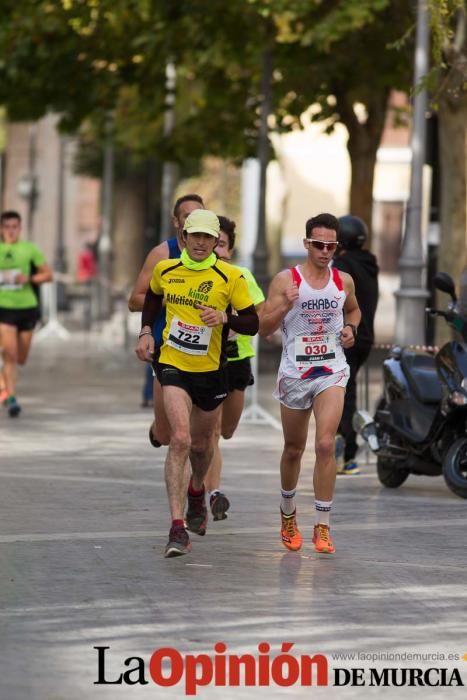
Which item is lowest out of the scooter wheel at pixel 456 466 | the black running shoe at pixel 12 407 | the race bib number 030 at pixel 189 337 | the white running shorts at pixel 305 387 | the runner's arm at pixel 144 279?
the black running shoe at pixel 12 407

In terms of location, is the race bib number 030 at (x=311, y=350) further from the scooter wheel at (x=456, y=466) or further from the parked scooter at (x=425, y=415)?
the scooter wheel at (x=456, y=466)

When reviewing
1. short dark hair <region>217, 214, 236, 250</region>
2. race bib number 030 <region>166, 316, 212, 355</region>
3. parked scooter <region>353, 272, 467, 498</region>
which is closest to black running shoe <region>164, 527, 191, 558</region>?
race bib number 030 <region>166, 316, 212, 355</region>

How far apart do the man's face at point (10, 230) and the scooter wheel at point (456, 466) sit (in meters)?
6.97

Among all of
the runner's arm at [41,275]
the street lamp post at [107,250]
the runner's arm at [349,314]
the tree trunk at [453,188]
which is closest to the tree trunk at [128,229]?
the street lamp post at [107,250]

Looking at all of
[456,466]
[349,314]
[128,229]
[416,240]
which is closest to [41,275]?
[416,240]

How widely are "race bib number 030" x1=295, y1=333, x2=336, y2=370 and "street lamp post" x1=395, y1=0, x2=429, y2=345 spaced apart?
7.38 meters

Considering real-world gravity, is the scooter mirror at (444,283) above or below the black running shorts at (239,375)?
above

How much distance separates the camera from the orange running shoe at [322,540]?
10039mm

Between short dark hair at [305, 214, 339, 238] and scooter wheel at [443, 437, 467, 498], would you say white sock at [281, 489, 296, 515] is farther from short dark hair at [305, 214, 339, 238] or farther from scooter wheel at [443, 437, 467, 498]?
scooter wheel at [443, 437, 467, 498]

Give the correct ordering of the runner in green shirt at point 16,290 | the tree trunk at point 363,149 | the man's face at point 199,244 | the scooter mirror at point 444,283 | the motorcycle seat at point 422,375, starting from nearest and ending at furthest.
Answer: the man's face at point 199,244 → the scooter mirror at point 444,283 → the motorcycle seat at point 422,375 → the runner in green shirt at point 16,290 → the tree trunk at point 363,149

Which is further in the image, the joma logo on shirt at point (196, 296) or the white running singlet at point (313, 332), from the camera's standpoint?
the white running singlet at point (313, 332)

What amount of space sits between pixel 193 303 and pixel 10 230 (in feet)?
28.7

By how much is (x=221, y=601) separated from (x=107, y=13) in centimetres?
1931

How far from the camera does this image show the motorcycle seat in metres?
13.1
